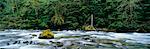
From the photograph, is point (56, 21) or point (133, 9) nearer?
point (133, 9)

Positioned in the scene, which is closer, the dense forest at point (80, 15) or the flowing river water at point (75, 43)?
the flowing river water at point (75, 43)

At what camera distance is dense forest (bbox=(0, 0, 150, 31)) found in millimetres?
29956

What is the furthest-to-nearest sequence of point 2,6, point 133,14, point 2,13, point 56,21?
point 2,6 → point 2,13 → point 56,21 → point 133,14

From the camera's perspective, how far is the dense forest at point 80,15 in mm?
29956

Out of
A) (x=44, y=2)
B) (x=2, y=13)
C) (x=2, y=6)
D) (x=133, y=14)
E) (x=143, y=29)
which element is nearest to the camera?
(x=143, y=29)

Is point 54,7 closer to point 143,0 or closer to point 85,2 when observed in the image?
point 85,2

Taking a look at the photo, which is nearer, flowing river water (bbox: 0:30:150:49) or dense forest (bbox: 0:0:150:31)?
flowing river water (bbox: 0:30:150:49)

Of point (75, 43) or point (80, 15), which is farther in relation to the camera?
point (80, 15)

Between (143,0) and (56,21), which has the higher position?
(143,0)

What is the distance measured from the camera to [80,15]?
111 feet

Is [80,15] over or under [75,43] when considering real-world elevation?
under

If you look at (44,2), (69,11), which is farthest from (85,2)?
(44,2)

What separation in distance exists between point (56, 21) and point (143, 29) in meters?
10.3

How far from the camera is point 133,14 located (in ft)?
98.5
